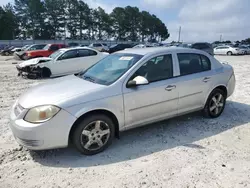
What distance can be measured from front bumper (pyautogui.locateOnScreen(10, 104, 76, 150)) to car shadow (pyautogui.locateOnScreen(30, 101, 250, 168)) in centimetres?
34

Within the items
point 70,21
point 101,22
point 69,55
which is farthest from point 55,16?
point 69,55

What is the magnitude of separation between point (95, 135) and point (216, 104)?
2837 mm

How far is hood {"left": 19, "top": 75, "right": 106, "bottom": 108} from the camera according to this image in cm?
321

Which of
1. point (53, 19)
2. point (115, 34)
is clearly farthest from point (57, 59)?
point (115, 34)

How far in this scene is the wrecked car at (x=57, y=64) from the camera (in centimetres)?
1019

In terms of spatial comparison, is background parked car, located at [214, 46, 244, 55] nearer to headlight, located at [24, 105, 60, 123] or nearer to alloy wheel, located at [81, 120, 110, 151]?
alloy wheel, located at [81, 120, 110, 151]

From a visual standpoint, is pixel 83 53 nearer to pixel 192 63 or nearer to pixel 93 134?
pixel 192 63

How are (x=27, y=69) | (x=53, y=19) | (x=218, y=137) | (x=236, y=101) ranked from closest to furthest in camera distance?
(x=218, y=137) < (x=236, y=101) < (x=27, y=69) < (x=53, y=19)

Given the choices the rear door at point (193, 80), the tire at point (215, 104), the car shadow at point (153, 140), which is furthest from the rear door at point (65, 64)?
the tire at point (215, 104)

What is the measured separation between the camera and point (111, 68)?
13.4 feet

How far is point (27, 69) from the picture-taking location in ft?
33.3

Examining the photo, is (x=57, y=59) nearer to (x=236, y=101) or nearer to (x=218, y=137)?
(x=236, y=101)

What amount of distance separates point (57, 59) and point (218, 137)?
27.4ft

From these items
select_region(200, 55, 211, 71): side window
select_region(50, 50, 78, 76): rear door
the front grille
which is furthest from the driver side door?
select_region(50, 50, 78, 76): rear door
